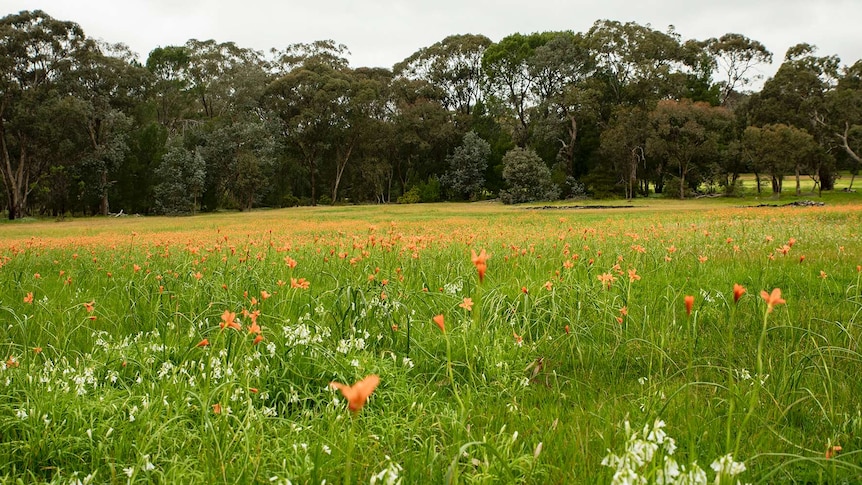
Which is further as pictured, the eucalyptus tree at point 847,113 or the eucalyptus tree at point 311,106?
the eucalyptus tree at point 311,106

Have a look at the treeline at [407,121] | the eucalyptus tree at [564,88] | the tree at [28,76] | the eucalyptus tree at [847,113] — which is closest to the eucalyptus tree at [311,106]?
the treeline at [407,121]

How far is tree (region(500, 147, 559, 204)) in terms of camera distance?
39.3 meters

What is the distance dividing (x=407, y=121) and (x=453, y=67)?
→ 8457mm

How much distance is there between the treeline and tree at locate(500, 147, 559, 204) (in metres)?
0.15

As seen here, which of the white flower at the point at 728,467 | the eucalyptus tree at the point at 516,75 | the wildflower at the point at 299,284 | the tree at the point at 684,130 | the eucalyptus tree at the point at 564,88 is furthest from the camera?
the eucalyptus tree at the point at 516,75

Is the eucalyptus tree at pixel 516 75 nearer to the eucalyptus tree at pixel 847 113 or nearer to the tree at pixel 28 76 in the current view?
the eucalyptus tree at pixel 847 113

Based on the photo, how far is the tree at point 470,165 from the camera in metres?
47.0

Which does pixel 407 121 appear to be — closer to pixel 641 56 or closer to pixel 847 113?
pixel 641 56

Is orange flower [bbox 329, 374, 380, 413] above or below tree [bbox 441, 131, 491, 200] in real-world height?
below

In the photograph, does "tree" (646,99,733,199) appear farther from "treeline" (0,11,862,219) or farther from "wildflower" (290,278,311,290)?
"wildflower" (290,278,311,290)

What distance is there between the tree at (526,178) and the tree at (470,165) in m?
7.04

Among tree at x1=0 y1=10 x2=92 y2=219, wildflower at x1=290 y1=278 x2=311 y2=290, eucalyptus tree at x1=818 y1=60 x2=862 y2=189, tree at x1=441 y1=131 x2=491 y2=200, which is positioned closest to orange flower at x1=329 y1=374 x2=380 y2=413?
wildflower at x1=290 y1=278 x2=311 y2=290

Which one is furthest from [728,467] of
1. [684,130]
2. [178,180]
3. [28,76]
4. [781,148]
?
[28,76]

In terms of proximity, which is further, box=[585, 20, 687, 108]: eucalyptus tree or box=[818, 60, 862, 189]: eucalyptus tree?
box=[585, 20, 687, 108]: eucalyptus tree
